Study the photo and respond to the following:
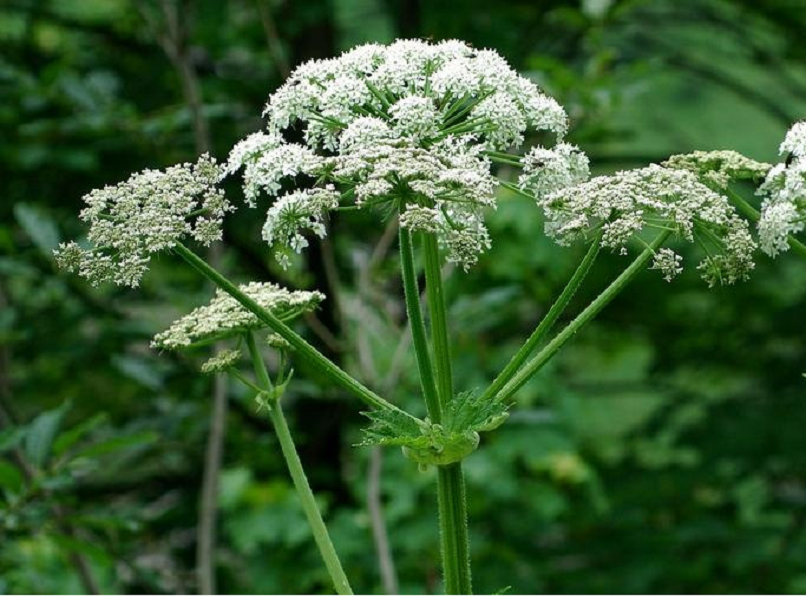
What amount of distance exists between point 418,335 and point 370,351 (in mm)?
3999

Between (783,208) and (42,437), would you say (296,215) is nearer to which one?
(783,208)

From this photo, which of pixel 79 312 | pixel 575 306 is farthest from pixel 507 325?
pixel 79 312

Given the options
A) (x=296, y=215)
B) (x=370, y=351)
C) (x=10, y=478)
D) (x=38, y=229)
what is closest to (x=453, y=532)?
(x=296, y=215)

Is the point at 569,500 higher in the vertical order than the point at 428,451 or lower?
higher

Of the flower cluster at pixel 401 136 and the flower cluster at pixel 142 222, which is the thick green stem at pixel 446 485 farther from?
the flower cluster at pixel 142 222

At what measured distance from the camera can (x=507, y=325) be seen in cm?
619

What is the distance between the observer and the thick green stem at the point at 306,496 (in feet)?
4.75

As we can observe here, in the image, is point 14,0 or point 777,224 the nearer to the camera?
point 777,224

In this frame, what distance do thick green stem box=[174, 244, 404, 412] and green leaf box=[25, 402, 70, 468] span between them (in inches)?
66.0

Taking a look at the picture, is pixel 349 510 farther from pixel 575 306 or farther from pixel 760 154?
pixel 760 154

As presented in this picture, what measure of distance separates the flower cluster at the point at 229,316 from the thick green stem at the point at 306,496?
39 millimetres

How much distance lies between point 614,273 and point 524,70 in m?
1.42

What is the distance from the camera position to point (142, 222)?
1374mm

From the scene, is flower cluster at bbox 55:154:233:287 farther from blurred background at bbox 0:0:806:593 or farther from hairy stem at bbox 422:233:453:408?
blurred background at bbox 0:0:806:593
